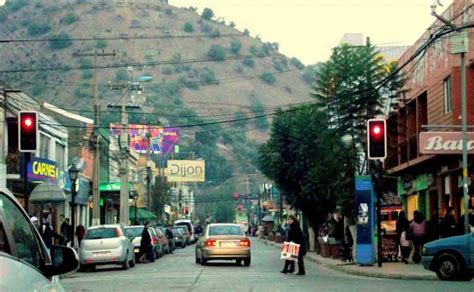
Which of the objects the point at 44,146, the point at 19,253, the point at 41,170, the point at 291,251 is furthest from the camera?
the point at 44,146

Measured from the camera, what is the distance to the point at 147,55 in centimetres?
17450

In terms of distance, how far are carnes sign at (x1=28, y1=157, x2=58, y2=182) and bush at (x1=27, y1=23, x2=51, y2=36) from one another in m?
118

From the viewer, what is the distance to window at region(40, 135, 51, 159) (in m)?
48.7

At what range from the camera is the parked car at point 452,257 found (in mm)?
22484

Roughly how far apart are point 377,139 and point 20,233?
2113cm

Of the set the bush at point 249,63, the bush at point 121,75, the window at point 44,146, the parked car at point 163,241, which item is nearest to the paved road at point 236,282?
the parked car at point 163,241

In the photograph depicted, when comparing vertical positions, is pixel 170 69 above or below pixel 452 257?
above

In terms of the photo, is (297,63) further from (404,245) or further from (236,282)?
(236,282)

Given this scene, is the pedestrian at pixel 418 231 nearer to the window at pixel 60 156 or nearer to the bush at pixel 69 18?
the window at pixel 60 156

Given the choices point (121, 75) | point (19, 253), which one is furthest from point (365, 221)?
point (121, 75)

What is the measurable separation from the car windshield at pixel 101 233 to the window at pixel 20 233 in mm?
25729

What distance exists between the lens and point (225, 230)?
32.9m

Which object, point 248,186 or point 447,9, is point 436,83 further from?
point 248,186

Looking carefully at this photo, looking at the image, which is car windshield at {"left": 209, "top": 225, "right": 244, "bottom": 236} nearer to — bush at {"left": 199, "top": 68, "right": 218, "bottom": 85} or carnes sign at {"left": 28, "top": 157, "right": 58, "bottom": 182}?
carnes sign at {"left": 28, "top": 157, "right": 58, "bottom": 182}
